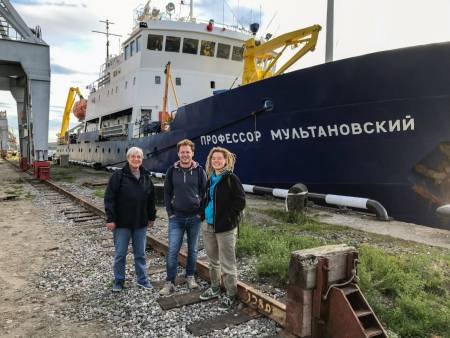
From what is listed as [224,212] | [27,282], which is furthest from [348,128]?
[27,282]

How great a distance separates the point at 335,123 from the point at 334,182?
1327mm

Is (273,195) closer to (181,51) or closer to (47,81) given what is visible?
(181,51)

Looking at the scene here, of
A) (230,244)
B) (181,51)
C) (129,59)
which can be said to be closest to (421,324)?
(230,244)

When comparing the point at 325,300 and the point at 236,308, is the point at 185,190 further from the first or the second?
the point at 325,300

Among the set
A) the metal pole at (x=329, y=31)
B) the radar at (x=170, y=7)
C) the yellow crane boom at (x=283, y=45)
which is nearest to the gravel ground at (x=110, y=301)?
the metal pole at (x=329, y=31)

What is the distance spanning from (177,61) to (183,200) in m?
13.4

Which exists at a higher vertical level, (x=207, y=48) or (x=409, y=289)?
(x=207, y=48)

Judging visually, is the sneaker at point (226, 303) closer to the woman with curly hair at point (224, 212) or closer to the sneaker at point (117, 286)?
the woman with curly hair at point (224, 212)

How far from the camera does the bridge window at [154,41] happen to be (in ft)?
53.4

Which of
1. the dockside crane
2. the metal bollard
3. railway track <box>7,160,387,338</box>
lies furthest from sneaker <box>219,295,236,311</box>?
the dockside crane

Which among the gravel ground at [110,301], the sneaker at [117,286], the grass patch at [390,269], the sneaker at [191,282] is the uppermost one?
the grass patch at [390,269]

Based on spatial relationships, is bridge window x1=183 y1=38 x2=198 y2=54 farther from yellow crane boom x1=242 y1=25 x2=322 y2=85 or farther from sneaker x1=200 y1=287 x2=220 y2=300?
sneaker x1=200 y1=287 x2=220 y2=300

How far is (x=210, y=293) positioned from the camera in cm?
398

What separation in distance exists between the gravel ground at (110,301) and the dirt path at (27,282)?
0.36 feet
